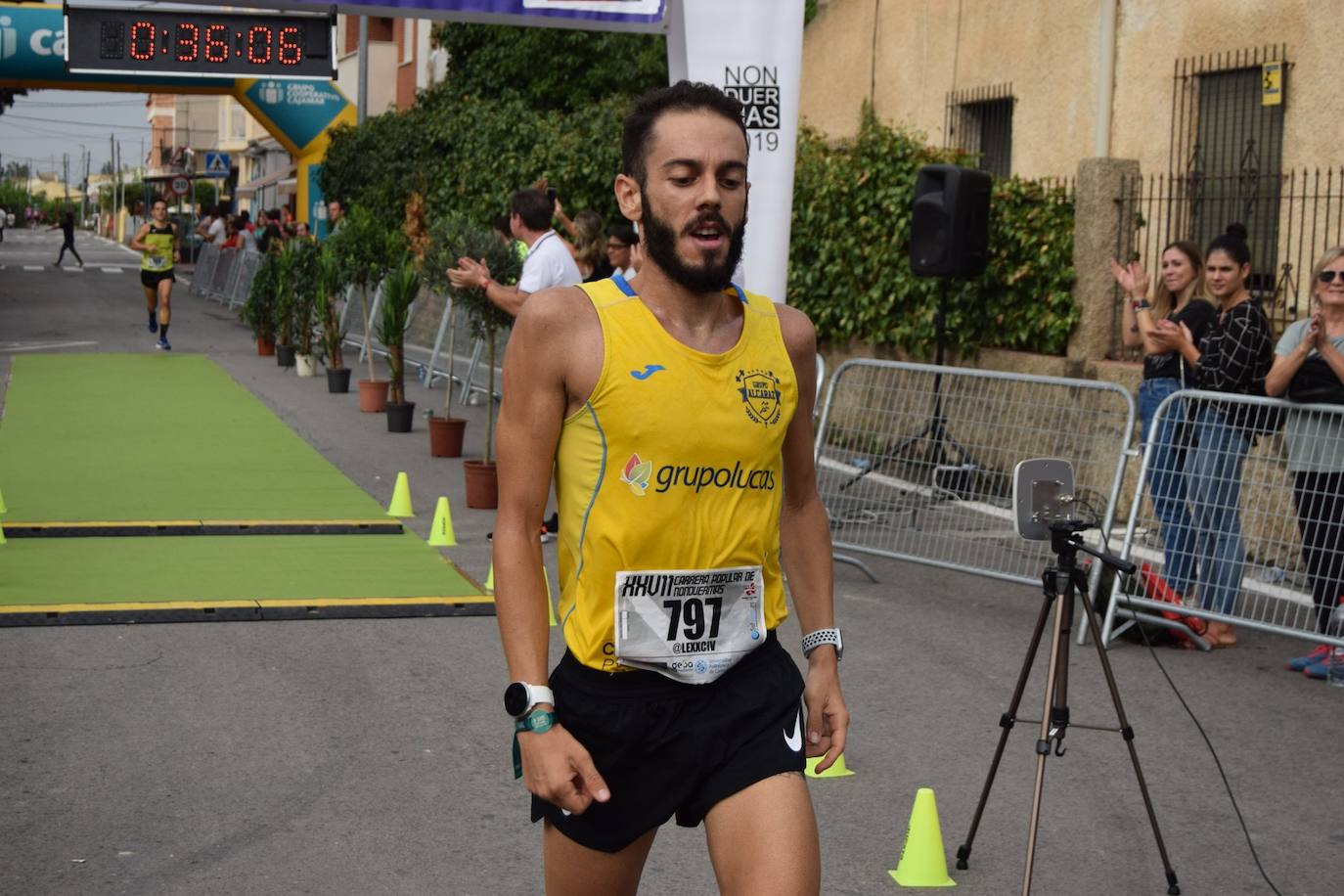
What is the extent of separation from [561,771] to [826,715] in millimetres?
606

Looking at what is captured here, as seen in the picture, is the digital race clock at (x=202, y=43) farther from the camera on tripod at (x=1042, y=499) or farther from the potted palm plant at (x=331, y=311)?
the camera on tripod at (x=1042, y=499)

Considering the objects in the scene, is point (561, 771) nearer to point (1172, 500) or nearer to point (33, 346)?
point (1172, 500)

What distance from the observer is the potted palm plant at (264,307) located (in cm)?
2142

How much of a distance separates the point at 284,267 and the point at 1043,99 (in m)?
8.79

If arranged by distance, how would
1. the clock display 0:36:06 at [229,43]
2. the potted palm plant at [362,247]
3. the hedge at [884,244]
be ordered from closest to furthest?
the hedge at [884,244]
the clock display 0:36:06 at [229,43]
the potted palm plant at [362,247]

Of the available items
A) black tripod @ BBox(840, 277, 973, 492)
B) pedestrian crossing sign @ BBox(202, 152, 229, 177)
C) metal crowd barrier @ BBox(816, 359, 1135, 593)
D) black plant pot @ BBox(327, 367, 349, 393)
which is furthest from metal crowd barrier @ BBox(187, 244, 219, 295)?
black tripod @ BBox(840, 277, 973, 492)

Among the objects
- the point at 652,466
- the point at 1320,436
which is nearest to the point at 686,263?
the point at 652,466

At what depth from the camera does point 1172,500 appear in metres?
8.50

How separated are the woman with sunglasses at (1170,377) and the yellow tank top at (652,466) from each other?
5654 mm

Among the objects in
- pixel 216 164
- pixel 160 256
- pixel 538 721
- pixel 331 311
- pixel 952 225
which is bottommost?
pixel 538 721

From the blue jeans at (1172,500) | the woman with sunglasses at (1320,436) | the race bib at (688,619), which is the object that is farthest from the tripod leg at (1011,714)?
the blue jeans at (1172,500)

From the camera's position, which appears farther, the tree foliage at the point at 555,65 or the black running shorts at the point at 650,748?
the tree foliage at the point at 555,65

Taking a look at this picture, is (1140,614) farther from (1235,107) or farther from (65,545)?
(1235,107)

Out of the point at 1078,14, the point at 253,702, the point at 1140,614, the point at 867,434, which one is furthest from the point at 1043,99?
the point at 253,702
